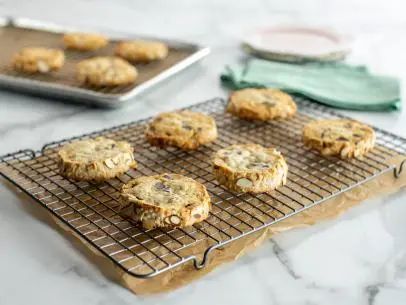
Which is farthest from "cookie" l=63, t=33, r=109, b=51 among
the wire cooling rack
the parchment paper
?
the parchment paper

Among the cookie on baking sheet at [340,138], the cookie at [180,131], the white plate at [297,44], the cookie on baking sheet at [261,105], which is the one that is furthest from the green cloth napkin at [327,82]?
the cookie at [180,131]

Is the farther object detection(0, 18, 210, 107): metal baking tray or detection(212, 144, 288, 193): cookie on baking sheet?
detection(0, 18, 210, 107): metal baking tray

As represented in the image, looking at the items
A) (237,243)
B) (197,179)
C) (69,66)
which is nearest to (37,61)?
(69,66)

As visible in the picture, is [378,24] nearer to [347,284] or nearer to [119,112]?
[119,112]

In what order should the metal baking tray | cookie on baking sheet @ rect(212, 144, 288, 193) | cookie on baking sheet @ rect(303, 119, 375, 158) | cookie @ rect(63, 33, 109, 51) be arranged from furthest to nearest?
cookie @ rect(63, 33, 109, 51) → the metal baking tray → cookie on baking sheet @ rect(303, 119, 375, 158) → cookie on baking sheet @ rect(212, 144, 288, 193)

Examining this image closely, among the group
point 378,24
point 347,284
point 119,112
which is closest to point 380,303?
point 347,284

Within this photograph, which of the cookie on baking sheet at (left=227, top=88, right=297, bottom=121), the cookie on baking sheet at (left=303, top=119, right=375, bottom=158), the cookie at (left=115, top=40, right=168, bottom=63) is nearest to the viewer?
the cookie on baking sheet at (left=303, top=119, right=375, bottom=158)

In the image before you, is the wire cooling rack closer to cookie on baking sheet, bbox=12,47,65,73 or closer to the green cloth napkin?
the green cloth napkin
